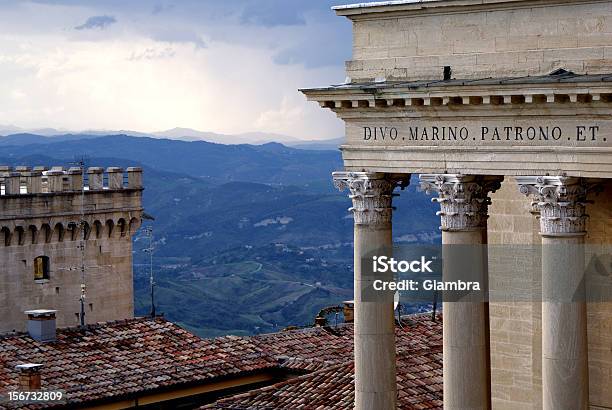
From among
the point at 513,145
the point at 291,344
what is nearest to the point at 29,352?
the point at 291,344

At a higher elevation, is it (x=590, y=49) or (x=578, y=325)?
(x=590, y=49)

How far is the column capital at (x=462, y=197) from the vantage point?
31438 millimetres

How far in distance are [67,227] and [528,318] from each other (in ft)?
162

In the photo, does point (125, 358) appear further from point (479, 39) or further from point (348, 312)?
point (479, 39)

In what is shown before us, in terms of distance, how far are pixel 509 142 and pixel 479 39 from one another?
237 cm

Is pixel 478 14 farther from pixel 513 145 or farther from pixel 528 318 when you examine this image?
pixel 528 318

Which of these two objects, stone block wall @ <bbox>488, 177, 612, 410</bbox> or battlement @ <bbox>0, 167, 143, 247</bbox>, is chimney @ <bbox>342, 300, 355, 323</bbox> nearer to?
battlement @ <bbox>0, 167, 143, 247</bbox>

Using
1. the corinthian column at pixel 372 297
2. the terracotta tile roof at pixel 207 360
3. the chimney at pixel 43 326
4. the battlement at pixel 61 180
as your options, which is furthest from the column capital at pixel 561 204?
the battlement at pixel 61 180

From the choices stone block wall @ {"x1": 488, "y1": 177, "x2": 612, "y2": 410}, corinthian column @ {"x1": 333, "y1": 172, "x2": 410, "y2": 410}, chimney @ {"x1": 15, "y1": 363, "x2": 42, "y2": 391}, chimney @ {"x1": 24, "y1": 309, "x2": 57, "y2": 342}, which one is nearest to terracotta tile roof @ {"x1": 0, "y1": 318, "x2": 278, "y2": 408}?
chimney @ {"x1": 24, "y1": 309, "x2": 57, "y2": 342}

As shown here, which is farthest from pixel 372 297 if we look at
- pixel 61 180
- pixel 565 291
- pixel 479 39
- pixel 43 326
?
pixel 61 180

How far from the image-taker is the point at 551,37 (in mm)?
30781

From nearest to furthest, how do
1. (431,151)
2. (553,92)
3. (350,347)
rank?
(553,92)
(431,151)
(350,347)

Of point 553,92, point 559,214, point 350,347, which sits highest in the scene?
point 553,92

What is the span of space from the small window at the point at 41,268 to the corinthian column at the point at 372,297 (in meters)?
47.9
